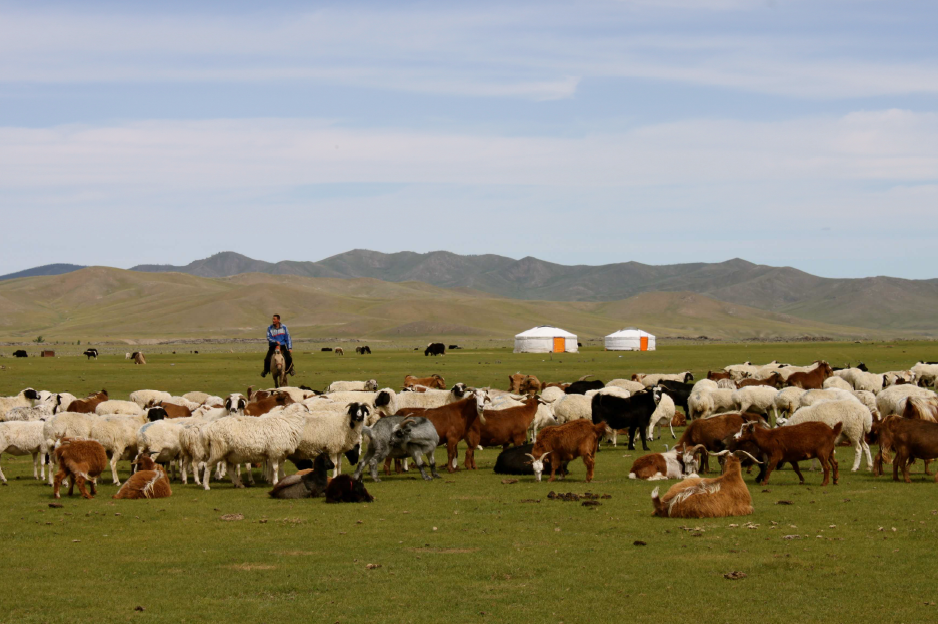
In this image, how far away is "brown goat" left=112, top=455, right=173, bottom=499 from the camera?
48.1ft

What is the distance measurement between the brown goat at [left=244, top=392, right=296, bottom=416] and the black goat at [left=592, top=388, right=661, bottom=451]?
7.35m

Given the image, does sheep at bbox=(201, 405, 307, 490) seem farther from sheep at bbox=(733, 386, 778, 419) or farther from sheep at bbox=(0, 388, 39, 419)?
sheep at bbox=(733, 386, 778, 419)

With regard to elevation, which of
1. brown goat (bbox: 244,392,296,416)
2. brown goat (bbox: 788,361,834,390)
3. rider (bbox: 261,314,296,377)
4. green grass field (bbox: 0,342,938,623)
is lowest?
green grass field (bbox: 0,342,938,623)

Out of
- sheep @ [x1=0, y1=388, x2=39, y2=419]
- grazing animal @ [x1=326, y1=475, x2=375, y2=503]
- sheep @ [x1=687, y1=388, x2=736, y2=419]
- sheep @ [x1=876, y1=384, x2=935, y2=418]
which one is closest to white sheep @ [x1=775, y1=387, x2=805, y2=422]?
sheep @ [x1=687, y1=388, x2=736, y2=419]

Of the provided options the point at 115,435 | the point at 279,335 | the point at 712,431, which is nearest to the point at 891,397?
the point at 712,431

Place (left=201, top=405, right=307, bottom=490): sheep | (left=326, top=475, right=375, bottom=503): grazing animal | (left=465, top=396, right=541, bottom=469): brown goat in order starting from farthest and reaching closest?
(left=465, top=396, right=541, bottom=469): brown goat < (left=201, top=405, right=307, bottom=490): sheep < (left=326, top=475, right=375, bottom=503): grazing animal

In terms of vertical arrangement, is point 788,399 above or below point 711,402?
above

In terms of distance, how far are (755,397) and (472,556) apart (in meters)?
16.4

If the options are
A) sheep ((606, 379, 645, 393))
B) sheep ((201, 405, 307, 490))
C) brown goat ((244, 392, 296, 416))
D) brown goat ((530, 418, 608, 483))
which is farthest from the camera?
sheep ((606, 379, 645, 393))

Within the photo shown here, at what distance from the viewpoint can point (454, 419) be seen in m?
18.6

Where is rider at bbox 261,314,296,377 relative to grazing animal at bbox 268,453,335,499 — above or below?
above

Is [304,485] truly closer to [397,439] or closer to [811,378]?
[397,439]

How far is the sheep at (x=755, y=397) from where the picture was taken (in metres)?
24.8

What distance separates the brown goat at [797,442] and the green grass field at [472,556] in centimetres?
52
